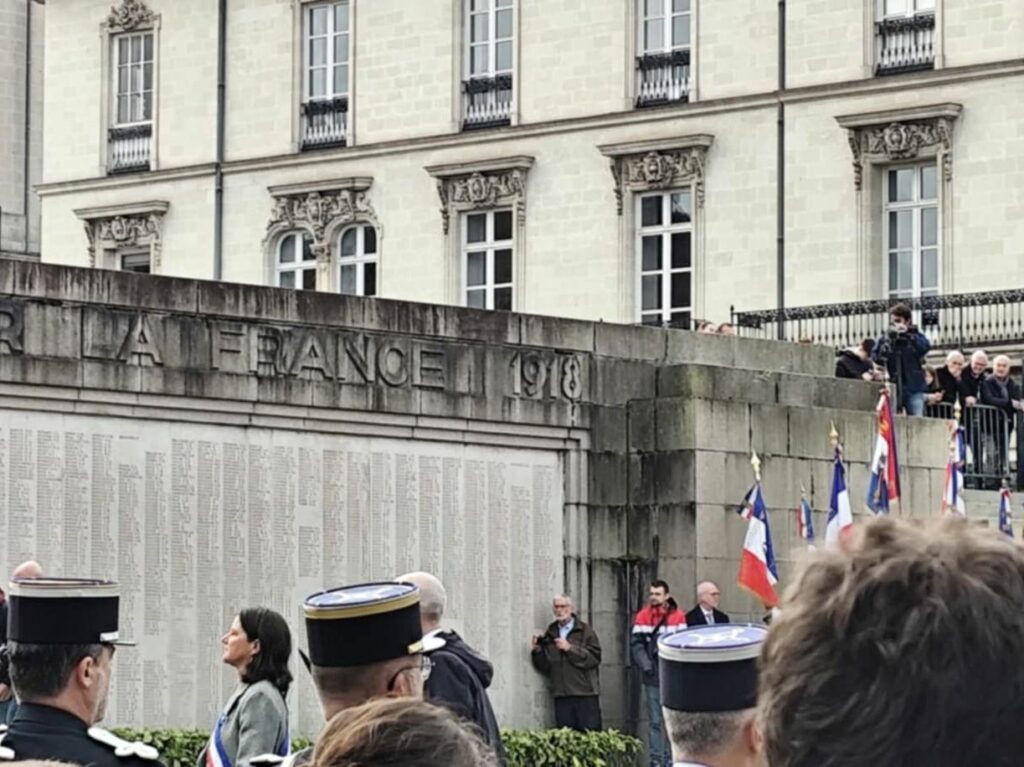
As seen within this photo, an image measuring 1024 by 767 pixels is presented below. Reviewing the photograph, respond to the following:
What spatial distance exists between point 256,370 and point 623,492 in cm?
374

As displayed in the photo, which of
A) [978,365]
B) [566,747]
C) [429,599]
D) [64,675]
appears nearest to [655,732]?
[566,747]

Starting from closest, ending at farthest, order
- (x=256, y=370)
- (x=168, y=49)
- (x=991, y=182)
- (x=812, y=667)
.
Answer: (x=812, y=667)
(x=256, y=370)
(x=991, y=182)
(x=168, y=49)

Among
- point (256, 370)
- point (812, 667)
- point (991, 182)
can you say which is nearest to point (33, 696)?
point (812, 667)

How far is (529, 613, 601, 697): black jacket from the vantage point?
21062 mm

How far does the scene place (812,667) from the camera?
3.25 m

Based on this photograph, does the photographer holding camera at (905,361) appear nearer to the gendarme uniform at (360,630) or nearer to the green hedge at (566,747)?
the green hedge at (566,747)

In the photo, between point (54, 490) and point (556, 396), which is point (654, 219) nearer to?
point (556, 396)

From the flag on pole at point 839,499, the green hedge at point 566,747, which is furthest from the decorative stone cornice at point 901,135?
the green hedge at point 566,747

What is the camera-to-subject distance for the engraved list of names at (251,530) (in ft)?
60.1

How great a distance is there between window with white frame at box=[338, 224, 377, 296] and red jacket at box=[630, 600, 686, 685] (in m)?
25.9

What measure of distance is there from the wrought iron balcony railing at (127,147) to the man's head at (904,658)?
154 feet

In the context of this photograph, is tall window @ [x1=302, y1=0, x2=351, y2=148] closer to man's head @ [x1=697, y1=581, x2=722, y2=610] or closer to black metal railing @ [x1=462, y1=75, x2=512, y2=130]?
black metal railing @ [x1=462, y1=75, x2=512, y2=130]

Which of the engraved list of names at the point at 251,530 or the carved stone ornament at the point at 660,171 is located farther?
the carved stone ornament at the point at 660,171

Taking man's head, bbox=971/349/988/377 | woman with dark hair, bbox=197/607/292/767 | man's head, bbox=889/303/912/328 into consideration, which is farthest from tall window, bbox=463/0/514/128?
woman with dark hair, bbox=197/607/292/767
